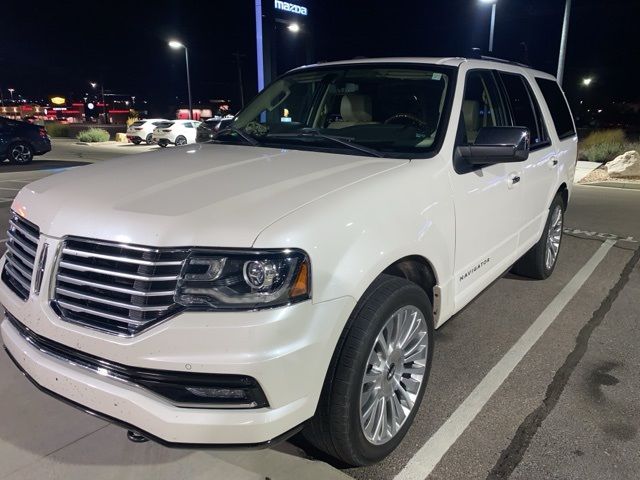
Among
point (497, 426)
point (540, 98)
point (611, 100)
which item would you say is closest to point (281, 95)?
point (540, 98)

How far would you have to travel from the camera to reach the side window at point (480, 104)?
3617 millimetres

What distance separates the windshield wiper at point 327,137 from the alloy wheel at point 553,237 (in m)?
2.72

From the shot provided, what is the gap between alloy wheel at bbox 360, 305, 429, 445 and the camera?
246cm

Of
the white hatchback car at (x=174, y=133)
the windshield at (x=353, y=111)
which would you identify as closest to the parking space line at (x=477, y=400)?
the windshield at (x=353, y=111)

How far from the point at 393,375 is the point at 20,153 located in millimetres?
15898

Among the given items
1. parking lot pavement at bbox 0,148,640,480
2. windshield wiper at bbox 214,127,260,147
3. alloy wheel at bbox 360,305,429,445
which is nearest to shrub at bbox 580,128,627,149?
parking lot pavement at bbox 0,148,640,480

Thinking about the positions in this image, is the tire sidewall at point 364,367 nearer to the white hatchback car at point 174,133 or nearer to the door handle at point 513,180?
the door handle at point 513,180

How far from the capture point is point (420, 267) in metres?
2.86

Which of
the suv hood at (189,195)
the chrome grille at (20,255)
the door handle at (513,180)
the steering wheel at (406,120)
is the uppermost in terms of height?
the steering wheel at (406,120)

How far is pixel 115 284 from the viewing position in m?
2.08

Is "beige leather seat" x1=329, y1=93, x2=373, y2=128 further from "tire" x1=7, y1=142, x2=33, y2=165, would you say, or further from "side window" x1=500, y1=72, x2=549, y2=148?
"tire" x1=7, y1=142, x2=33, y2=165

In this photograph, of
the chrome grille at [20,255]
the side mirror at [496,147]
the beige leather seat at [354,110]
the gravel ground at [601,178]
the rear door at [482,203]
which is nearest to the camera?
the chrome grille at [20,255]

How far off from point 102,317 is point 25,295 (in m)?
0.57

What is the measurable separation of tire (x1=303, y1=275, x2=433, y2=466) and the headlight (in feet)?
1.29
